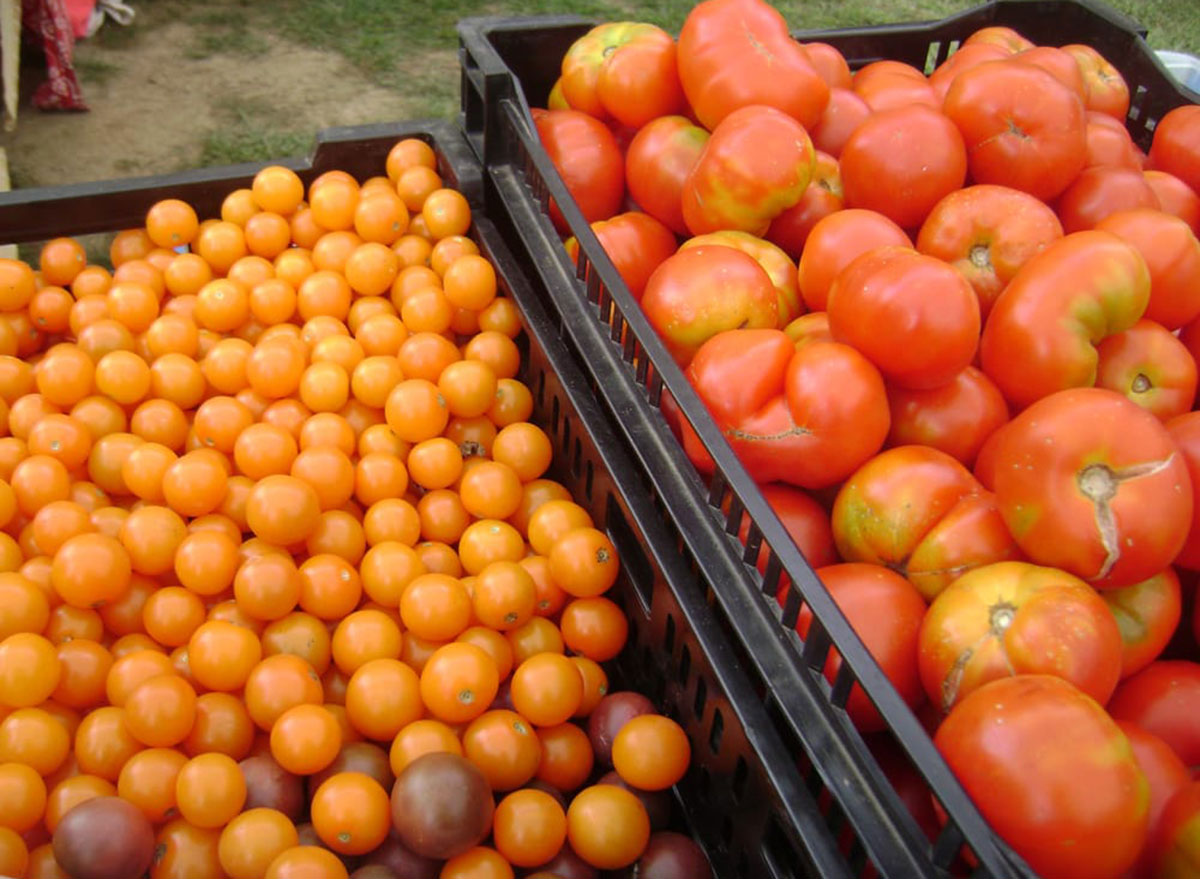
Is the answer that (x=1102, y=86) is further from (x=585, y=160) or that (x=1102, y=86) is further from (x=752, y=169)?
(x=585, y=160)

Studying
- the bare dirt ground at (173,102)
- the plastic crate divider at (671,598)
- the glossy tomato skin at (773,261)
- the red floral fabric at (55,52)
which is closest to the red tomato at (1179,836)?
the plastic crate divider at (671,598)

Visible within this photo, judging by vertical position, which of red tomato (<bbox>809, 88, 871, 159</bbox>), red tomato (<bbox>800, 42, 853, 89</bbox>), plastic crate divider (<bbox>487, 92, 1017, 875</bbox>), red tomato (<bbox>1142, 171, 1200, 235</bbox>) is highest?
red tomato (<bbox>1142, 171, 1200, 235</bbox>)

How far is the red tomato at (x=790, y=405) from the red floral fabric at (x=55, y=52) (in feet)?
9.86

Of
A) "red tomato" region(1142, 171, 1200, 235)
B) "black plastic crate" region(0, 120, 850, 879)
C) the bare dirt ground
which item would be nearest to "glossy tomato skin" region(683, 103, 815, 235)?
"black plastic crate" region(0, 120, 850, 879)

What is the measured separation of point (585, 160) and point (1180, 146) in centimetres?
98

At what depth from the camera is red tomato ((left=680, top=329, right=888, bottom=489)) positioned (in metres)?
1.09

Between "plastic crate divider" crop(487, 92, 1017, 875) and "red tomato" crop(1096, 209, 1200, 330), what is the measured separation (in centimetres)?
59

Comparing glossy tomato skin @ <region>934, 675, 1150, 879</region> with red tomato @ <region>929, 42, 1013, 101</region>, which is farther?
red tomato @ <region>929, 42, 1013, 101</region>

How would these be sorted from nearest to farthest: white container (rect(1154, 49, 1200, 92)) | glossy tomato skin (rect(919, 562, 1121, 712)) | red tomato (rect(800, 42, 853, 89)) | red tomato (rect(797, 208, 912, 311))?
glossy tomato skin (rect(919, 562, 1121, 712))
red tomato (rect(797, 208, 912, 311))
red tomato (rect(800, 42, 853, 89))
white container (rect(1154, 49, 1200, 92))

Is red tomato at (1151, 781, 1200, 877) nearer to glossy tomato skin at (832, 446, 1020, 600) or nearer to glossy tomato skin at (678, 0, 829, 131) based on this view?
glossy tomato skin at (832, 446, 1020, 600)

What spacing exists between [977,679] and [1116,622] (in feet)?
0.59

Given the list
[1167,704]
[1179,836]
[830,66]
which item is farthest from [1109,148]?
[1179,836]

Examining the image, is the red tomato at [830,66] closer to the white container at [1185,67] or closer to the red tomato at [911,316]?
the red tomato at [911,316]

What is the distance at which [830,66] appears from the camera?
170 cm
